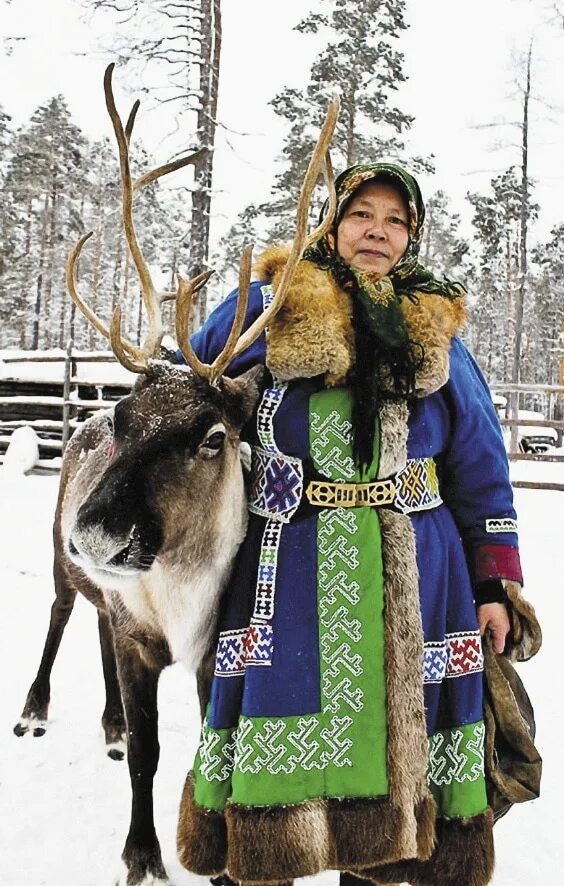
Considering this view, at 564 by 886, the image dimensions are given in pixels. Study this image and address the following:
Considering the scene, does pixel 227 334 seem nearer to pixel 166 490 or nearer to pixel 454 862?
pixel 166 490

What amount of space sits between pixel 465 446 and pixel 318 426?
44cm

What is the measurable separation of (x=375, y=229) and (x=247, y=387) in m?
0.60

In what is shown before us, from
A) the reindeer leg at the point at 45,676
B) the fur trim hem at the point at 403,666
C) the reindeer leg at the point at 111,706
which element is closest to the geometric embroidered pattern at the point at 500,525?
the fur trim hem at the point at 403,666

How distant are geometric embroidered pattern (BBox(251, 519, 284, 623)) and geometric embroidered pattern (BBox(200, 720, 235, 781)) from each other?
31cm

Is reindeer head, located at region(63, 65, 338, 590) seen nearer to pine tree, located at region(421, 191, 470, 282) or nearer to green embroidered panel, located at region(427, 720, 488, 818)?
green embroidered panel, located at region(427, 720, 488, 818)

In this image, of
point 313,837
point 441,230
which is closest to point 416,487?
point 313,837

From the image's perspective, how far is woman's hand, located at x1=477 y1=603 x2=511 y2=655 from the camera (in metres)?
1.80

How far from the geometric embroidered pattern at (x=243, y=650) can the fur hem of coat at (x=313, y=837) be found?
12.1 inches

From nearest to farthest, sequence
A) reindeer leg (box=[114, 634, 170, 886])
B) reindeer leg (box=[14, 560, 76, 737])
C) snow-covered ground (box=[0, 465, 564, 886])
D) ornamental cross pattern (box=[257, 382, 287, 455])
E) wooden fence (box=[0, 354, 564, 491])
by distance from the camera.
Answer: ornamental cross pattern (box=[257, 382, 287, 455]) → reindeer leg (box=[114, 634, 170, 886]) → snow-covered ground (box=[0, 465, 564, 886]) → reindeer leg (box=[14, 560, 76, 737]) → wooden fence (box=[0, 354, 564, 491])

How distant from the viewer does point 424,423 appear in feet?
5.80

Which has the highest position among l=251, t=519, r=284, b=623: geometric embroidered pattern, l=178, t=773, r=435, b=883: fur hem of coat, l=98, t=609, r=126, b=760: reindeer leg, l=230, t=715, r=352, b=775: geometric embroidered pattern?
l=251, t=519, r=284, b=623: geometric embroidered pattern

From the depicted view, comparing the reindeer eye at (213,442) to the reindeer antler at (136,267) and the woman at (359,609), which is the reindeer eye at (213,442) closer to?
the woman at (359,609)

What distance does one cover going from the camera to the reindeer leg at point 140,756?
2.22 m

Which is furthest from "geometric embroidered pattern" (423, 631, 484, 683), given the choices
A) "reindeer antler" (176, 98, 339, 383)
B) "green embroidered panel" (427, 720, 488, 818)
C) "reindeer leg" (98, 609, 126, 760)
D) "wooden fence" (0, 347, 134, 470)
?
"wooden fence" (0, 347, 134, 470)
